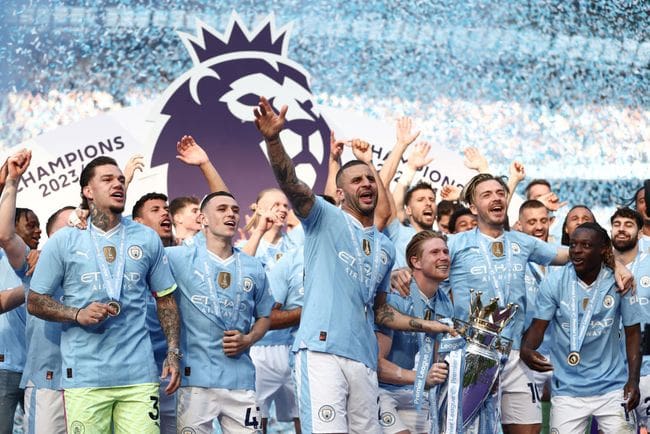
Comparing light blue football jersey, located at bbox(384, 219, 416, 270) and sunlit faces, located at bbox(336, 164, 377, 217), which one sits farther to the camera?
light blue football jersey, located at bbox(384, 219, 416, 270)

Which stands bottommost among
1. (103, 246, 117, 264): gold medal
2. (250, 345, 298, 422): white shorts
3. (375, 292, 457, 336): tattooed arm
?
(250, 345, 298, 422): white shorts

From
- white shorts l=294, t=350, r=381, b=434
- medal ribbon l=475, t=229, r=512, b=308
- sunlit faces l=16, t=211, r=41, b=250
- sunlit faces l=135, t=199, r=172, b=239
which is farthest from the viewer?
sunlit faces l=16, t=211, r=41, b=250

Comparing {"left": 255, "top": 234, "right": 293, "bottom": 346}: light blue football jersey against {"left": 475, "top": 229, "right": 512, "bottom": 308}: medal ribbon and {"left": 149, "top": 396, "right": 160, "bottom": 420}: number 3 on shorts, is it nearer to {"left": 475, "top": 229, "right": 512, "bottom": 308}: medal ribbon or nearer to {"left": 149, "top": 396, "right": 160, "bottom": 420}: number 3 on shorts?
{"left": 475, "top": 229, "right": 512, "bottom": 308}: medal ribbon

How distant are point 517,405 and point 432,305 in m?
0.88

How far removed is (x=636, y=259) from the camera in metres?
7.41

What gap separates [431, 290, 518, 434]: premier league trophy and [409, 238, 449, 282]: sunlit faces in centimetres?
47

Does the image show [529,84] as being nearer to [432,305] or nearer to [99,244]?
[432,305]

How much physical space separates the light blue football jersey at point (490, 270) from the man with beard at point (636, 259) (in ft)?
2.97

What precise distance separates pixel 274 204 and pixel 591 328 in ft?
7.06

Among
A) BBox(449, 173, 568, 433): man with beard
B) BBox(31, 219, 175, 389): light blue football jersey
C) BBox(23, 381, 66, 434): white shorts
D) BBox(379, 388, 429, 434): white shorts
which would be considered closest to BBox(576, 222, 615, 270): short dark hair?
BBox(449, 173, 568, 433): man with beard

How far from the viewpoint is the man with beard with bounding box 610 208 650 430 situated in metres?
7.33

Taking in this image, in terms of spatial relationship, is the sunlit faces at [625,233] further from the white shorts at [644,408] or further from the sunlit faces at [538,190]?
the sunlit faces at [538,190]

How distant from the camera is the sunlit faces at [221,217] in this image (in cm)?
624

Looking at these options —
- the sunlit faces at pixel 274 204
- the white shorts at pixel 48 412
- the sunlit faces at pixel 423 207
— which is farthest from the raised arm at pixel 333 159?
the white shorts at pixel 48 412
